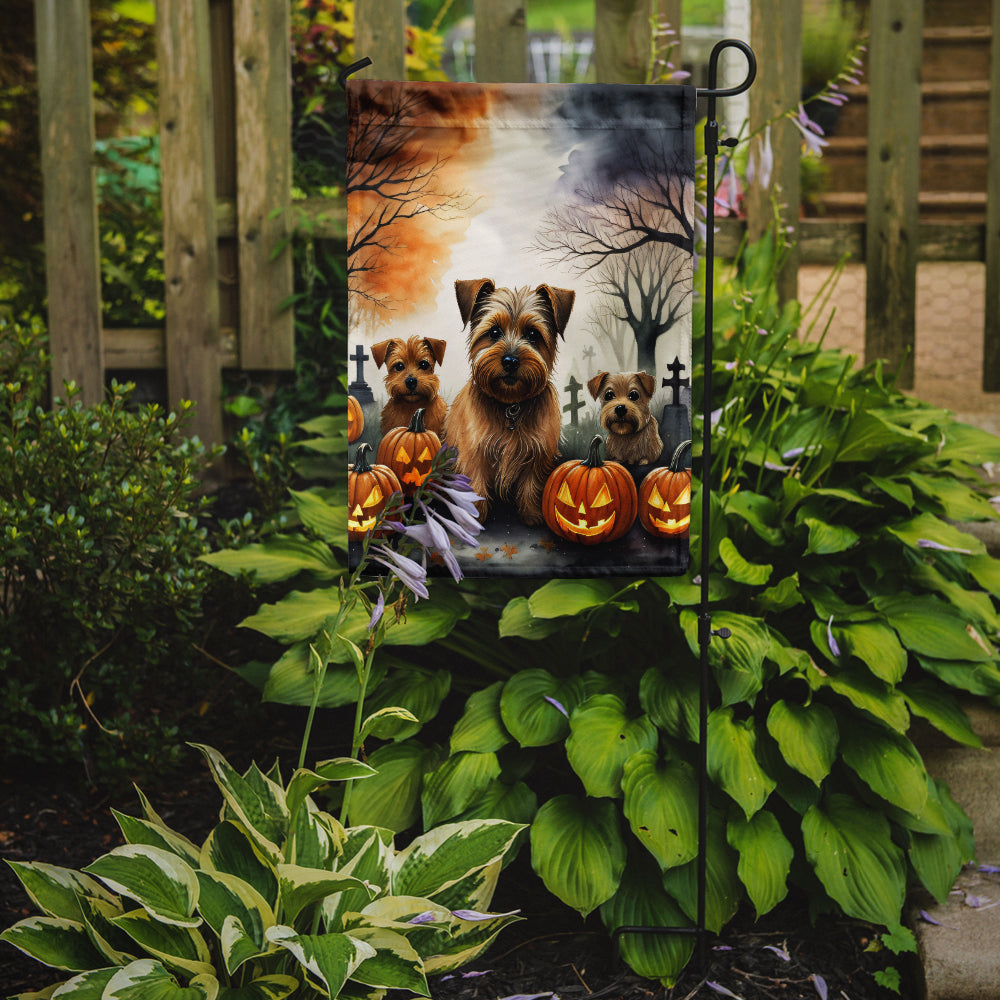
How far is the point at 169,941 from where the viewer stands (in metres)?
1.47

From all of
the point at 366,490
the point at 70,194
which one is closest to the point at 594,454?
the point at 366,490

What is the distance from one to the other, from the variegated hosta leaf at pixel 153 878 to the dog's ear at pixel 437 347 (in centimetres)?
89

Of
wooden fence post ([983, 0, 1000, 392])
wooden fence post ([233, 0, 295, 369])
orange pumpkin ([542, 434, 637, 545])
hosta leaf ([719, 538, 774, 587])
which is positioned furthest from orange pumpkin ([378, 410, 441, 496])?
wooden fence post ([983, 0, 1000, 392])

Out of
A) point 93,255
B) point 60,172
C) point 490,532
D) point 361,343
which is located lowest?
point 490,532

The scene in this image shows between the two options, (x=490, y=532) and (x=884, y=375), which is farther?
(x=884, y=375)

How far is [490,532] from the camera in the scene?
5.72 ft

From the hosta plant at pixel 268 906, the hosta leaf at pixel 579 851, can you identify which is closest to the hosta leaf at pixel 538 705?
the hosta leaf at pixel 579 851

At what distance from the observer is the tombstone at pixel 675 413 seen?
5.69 feet

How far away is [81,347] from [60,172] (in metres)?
0.54

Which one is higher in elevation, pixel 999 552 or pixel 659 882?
pixel 999 552

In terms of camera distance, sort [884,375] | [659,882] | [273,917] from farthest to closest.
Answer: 1. [884,375]
2. [659,882]
3. [273,917]

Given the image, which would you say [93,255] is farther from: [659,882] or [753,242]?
[659,882]

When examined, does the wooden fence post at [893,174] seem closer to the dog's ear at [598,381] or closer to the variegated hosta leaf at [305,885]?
the dog's ear at [598,381]

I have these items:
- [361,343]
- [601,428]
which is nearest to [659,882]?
[601,428]
